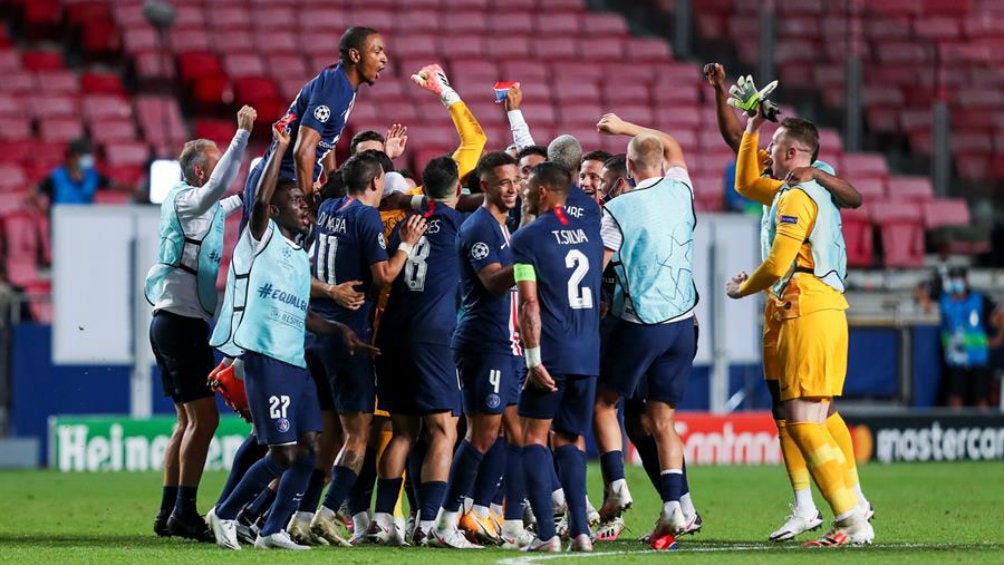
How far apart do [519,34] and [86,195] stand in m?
7.88

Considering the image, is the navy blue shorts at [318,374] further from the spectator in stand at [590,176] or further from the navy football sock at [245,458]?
the spectator in stand at [590,176]

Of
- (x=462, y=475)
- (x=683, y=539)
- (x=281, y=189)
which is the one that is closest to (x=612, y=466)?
(x=683, y=539)

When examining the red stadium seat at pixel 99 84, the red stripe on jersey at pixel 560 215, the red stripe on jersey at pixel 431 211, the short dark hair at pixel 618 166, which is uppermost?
the red stadium seat at pixel 99 84

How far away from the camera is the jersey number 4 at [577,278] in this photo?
30.3 feet

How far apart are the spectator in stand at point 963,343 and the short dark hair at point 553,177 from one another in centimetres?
1086

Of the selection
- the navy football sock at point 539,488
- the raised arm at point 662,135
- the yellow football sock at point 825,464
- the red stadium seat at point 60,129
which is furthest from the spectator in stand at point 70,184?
the yellow football sock at point 825,464

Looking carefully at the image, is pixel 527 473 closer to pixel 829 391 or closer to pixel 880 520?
pixel 829 391

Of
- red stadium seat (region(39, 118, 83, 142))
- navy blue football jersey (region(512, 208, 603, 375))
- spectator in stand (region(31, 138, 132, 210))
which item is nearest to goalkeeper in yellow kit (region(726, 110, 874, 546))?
navy blue football jersey (region(512, 208, 603, 375))

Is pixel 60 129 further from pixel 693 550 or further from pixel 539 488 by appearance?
pixel 693 550

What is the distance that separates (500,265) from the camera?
9562mm

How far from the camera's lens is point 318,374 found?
33.2 feet

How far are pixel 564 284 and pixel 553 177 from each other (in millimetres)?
560

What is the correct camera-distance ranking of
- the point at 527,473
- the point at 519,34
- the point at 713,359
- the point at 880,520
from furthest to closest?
the point at 519,34
the point at 713,359
the point at 880,520
the point at 527,473

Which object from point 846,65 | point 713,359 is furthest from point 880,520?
point 846,65
